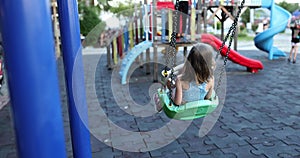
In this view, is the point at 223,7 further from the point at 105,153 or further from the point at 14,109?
the point at 14,109

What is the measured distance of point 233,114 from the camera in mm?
3906

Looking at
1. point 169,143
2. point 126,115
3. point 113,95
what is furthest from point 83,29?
point 169,143

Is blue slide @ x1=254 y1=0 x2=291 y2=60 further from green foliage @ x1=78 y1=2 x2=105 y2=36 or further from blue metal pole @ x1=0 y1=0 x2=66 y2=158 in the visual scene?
green foliage @ x1=78 y1=2 x2=105 y2=36

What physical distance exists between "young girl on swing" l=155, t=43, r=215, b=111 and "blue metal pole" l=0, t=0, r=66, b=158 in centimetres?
171

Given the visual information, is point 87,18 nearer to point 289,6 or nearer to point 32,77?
point 32,77

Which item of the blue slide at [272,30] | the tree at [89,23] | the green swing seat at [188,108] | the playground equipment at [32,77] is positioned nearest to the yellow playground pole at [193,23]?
the green swing seat at [188,108]

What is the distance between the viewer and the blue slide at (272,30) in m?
8.90

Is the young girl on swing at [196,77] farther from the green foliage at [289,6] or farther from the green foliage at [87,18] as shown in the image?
the green foliage at [289,6]

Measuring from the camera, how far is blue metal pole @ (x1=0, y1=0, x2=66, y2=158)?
83 cm

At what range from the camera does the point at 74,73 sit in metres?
1.85

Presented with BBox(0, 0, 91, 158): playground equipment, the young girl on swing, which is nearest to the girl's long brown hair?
the young girl on swing

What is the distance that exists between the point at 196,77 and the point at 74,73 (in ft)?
3.91

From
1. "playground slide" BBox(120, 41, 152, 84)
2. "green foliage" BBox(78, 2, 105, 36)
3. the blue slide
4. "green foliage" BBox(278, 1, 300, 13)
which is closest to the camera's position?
"playground slide" BBox(120, 41, 152, 84)

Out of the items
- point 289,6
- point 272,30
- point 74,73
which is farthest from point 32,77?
point 289,6
